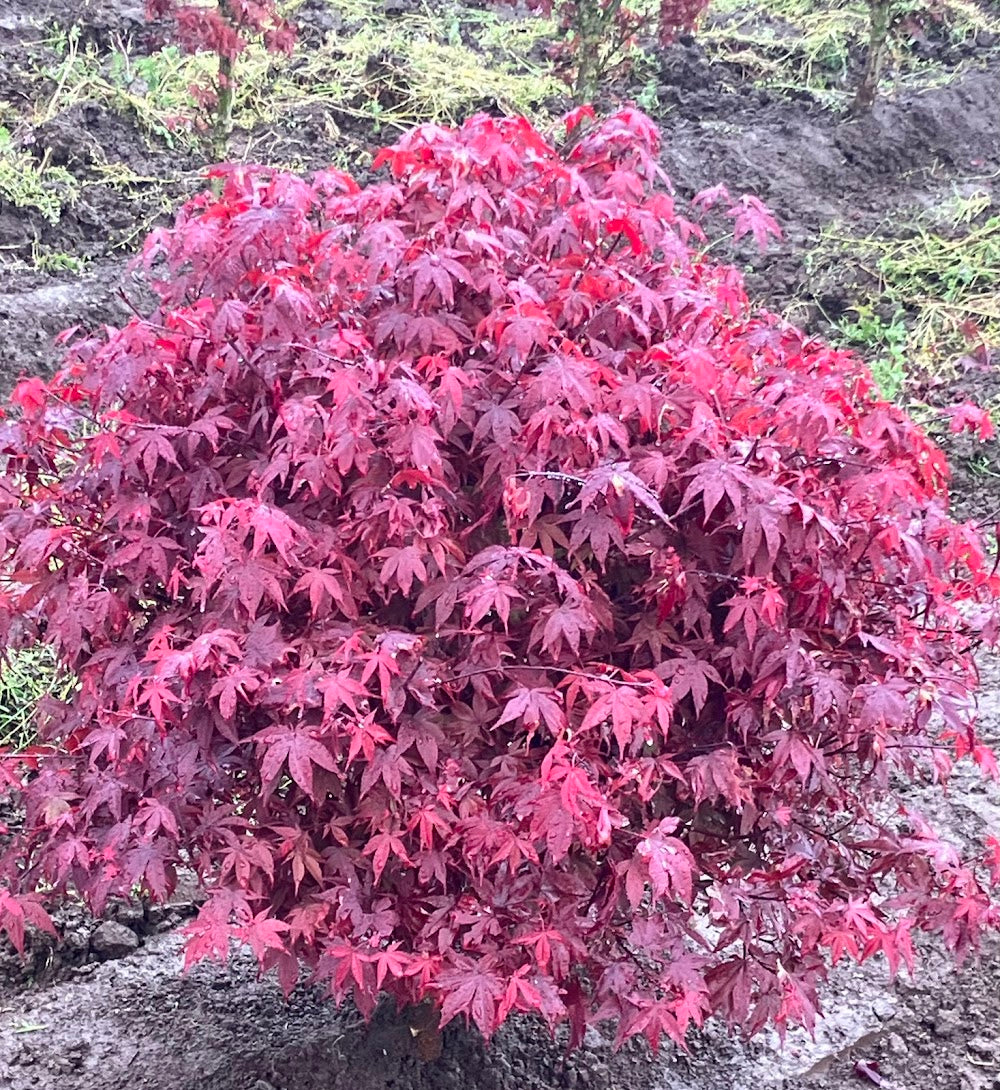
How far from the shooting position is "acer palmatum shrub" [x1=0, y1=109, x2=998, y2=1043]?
1.81m

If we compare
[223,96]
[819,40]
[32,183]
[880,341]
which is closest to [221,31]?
[223,96]

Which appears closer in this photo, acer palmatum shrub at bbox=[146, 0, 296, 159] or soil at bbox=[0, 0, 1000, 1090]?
soil at bbox=[0, 0, 1000, 1090]

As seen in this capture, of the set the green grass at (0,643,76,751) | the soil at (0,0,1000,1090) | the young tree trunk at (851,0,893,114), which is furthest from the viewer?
the young tree trunk at (851,0,893,114)

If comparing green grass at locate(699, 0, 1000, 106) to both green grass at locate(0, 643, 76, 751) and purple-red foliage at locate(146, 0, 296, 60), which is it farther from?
green grass at locate(0, 643, 76, 751)

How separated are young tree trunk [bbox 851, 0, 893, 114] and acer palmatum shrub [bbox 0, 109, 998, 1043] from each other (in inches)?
208

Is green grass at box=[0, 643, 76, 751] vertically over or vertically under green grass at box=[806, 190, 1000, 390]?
under

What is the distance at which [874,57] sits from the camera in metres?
6.73

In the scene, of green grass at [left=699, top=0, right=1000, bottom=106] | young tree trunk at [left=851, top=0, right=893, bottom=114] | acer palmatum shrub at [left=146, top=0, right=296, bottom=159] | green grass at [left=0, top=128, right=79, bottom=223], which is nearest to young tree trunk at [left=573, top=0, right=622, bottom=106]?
acer palmatum shrub at [left=146, top=0, right=296, bottom=159]

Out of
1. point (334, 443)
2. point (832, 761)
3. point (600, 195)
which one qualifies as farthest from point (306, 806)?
point (600, 195)

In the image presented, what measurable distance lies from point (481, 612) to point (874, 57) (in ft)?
20.7

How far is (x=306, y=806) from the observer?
2.06 metres

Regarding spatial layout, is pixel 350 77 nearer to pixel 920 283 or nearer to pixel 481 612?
pixel 920 283

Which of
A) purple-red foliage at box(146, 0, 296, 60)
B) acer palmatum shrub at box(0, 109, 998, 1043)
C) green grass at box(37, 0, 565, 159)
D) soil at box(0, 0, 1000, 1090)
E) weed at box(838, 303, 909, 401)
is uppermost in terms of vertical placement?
purple-red foliage at box(146, 0, 296, 60)

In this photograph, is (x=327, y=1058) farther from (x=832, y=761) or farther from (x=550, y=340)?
(x=550, y=340)
